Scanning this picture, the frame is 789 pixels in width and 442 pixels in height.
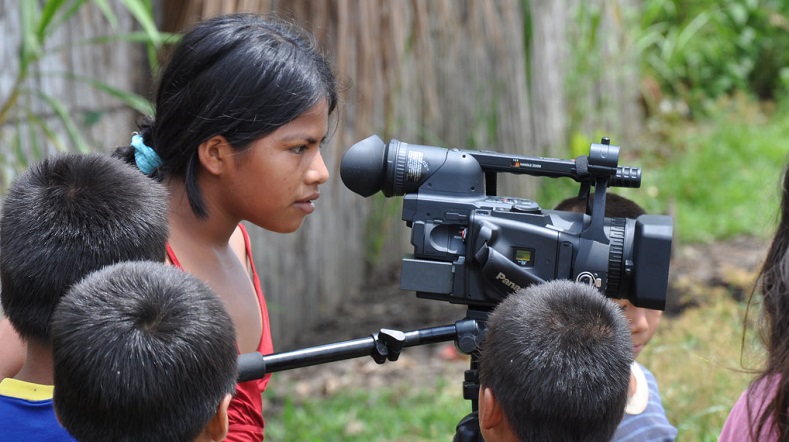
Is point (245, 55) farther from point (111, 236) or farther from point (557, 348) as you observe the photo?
point (557, 348)

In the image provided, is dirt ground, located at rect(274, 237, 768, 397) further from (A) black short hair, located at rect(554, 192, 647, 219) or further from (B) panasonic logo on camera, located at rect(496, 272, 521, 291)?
(B) panasonic logo on camera, located at rect(496, 272, 521, 291)

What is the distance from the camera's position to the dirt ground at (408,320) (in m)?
4.15

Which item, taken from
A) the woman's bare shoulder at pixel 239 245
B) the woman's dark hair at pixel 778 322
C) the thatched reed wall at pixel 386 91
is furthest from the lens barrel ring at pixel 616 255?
the thatched reed wall at pixel 386 91

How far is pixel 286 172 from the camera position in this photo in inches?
76.8

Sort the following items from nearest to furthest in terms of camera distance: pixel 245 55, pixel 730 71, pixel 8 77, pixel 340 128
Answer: pixel 245 55 → pixel 8 77 → pixel 340 128 → pixel 730 71

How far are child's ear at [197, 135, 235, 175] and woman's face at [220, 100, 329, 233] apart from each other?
26 mm

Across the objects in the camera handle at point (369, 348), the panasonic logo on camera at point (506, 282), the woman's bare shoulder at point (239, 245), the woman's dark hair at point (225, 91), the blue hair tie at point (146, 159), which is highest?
the woman's dark hair at point (225, 91)

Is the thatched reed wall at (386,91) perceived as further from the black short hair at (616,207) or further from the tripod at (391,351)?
the tripod at (391,351)

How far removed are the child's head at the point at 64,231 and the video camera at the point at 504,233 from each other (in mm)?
390

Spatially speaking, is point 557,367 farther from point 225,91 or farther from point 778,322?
point 225,91

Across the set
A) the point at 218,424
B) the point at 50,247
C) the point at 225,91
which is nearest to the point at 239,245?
the point at 225,91

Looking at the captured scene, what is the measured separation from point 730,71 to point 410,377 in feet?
15.4

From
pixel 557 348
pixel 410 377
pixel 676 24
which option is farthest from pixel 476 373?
pixel 676 24

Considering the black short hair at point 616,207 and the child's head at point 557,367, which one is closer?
the child's head at point 557,367
